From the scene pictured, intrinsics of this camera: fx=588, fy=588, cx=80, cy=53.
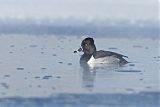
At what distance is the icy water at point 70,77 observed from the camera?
5.08 meters

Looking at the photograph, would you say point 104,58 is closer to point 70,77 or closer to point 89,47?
point 89,47

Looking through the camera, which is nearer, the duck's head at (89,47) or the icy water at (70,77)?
the icy water at (70,77)

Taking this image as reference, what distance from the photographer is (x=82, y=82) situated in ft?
19.6

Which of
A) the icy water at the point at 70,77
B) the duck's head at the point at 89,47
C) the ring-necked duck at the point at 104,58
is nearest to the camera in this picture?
the icy water at the point at 70,77

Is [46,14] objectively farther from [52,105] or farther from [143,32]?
[52,105]

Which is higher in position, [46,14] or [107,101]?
[46,14]

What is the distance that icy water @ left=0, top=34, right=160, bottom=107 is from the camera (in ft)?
16.7

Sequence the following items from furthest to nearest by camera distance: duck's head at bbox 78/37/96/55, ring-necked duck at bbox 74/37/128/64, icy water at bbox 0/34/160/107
Result: duck's head at bbox 78/37/96/55 → ring-necked duck at bbox 74/37/128/64 → icy water at bbox 0/34/160/107

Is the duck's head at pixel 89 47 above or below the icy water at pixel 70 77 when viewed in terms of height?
above

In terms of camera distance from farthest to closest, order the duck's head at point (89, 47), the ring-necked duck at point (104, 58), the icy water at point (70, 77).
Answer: the duck's head at point (89, 47)
the ring-necked duck at point (104, 58)
the icy water at point (70, 77)

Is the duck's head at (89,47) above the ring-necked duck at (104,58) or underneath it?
above

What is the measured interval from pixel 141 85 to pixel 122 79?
377mm

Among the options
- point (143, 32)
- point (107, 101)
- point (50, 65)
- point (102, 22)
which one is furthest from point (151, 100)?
point (102, 22)

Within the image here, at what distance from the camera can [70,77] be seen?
6.24m
